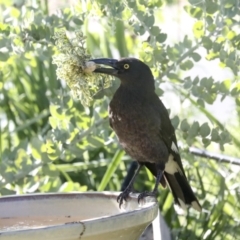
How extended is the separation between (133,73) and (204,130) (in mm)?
443

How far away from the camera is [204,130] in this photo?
3.27m

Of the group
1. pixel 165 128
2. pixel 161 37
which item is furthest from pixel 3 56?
pixel 165 128

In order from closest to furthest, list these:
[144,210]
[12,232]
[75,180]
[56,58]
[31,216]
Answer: [12,232] → [144,210] → [31,216] → [56,58] → [75,180]

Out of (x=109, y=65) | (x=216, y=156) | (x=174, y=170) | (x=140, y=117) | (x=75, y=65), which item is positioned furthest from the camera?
(x=216, y=156)

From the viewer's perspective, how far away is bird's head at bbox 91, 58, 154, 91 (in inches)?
127

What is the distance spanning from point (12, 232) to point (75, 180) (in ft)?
9.73

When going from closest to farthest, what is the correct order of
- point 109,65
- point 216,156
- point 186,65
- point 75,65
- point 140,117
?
point 75,65
point 109,65
point 140,117
point 186,65
point 216,156

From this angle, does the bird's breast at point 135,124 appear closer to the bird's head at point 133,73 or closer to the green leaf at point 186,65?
the bird's head at point 133,73

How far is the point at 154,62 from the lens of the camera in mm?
3322

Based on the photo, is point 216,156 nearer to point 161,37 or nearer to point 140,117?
point 140,117

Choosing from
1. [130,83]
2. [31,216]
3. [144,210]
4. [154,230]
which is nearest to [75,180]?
[130,83]

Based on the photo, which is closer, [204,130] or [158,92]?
[204,130]

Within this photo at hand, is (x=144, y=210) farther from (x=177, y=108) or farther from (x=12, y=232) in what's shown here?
(x=177, y=108)

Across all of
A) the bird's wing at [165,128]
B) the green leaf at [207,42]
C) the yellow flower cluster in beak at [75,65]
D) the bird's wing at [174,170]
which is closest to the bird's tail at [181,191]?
the bird's wing at [174,170]
